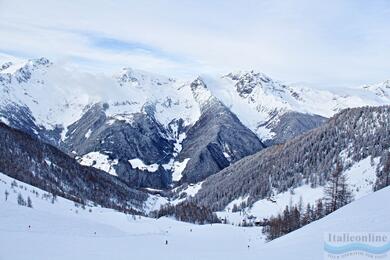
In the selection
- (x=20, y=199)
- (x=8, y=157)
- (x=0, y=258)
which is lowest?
(x=0, y=258)

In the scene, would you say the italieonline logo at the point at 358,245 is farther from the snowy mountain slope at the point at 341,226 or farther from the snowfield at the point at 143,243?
the snowfield at the point at 143,243

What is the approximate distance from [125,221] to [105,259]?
43937mm

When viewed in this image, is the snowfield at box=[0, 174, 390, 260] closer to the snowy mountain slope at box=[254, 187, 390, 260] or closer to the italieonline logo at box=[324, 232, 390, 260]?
the snowy mountain slope at box=[254, 187, 390, 260]

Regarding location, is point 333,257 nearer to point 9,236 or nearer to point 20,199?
point 9,236

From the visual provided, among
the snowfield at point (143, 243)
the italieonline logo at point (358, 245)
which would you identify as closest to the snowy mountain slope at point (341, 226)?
the snowfield at point (143, 243)

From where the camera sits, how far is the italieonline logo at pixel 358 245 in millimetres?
27297

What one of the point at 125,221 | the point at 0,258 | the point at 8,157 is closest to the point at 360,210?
the point at 0,258

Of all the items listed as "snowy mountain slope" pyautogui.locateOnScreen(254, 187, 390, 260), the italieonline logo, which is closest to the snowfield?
"snowy mountain slope" pyautogui.locateOnScreen(254, 187, 390, 260)

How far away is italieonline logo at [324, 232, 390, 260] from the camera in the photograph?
27297mm

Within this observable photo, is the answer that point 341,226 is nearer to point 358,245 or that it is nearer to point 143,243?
point 358,245

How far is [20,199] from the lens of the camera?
66812 mm

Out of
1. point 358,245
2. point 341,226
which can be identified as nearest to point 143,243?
point 341,226

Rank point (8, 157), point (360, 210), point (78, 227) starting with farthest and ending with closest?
point (8, 157) < point (78, 227) < point (360, 210)

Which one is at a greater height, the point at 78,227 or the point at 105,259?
the point at 78,227
